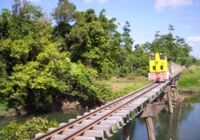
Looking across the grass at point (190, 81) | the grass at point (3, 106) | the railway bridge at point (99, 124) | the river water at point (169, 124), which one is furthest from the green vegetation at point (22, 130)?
the grass at point (190, 81)

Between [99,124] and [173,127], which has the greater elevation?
[99,124]

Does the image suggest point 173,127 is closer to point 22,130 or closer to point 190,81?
point 22,130

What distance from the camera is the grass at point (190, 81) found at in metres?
55.1

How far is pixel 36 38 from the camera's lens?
34.9 metres

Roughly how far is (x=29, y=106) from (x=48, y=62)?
4819 millimetres

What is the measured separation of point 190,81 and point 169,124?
30785 mm

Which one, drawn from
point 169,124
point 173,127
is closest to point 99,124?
point 173,127

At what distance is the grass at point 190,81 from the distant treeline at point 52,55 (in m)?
17.9

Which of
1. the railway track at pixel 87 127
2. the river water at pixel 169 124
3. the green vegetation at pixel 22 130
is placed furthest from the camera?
the river water at pixel 169 124

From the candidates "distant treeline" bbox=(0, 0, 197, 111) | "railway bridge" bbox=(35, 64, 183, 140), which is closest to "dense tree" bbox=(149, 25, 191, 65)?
"distant treeline" bbox=(0, 0, 197, 111)

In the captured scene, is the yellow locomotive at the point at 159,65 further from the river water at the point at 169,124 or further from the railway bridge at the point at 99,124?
the railway bridge at the point at 99,124

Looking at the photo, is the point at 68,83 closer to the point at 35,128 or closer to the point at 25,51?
the point at 25,51

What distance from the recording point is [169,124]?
28.8 m

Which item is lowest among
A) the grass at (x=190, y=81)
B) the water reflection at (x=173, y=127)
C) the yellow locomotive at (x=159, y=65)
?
the water reflection at (x=173, y=127)
